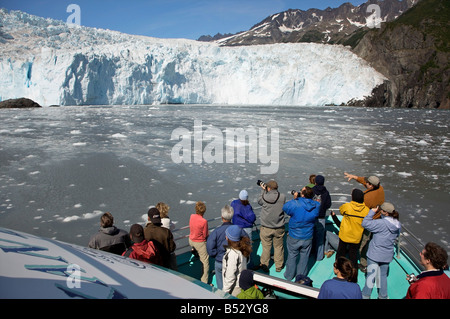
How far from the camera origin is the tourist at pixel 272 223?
3951 mm

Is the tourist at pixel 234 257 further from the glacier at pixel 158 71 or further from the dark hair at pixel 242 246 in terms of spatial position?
the glacier at pixel 158 71

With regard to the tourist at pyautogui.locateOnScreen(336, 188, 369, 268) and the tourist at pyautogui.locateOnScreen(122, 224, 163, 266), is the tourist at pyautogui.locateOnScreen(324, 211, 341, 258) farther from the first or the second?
the tourist at pyautogui.locateOnScreen(122, 224, 163, 266)

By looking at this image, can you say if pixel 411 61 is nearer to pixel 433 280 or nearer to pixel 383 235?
pixel 383 235

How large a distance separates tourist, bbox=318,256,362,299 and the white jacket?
0.88 meters

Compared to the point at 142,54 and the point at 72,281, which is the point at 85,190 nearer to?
the point at 72,281

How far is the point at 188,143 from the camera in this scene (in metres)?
15.8

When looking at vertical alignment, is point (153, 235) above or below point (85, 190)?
above

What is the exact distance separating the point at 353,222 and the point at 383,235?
0.42 metres

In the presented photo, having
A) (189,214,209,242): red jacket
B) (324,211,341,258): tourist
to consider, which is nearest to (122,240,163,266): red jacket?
(189,214,209,242): red jacket

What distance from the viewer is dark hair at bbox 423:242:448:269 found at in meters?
2.29

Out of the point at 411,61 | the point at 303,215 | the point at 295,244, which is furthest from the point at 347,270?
the point at 411,61

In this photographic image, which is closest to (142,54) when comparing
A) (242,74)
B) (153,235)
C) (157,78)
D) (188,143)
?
(157,78)

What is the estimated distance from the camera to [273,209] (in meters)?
3.95

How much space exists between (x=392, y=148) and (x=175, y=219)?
13507 mm
